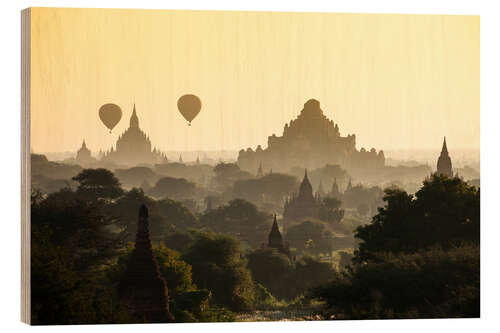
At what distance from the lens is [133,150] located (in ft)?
40.7

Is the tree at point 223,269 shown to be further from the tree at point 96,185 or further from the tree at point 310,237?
the tree at point 96,185

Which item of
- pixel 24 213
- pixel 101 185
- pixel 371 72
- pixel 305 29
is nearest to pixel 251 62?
pixel 305 29

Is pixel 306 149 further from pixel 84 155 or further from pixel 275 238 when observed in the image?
pixel 84 155

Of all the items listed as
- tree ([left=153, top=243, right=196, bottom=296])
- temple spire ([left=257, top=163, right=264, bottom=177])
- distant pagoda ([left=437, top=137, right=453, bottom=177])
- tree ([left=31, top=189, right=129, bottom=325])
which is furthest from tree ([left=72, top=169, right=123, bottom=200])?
distant pagoda ([left=437, top=137, right=453, bottom=177])

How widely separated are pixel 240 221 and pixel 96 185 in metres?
2.01

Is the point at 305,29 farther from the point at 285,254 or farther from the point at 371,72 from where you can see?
the point at 285,254

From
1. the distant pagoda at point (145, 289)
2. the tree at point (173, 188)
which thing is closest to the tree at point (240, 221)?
the tree at point (173, 188)

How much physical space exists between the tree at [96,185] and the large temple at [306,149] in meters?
1.79

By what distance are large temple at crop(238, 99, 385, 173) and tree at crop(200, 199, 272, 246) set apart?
1.79 ft

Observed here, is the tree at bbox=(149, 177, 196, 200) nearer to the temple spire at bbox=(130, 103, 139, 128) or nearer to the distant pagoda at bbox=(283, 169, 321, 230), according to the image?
the temple spire at bbox=(130, 103, 139, 128)

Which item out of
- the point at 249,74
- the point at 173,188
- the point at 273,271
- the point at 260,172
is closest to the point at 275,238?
the point at 273,271

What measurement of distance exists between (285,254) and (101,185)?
2.68m

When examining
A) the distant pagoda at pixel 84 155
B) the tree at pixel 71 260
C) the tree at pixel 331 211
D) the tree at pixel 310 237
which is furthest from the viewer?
the tree at pixel 331 211

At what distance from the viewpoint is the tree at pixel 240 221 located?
41.2 ft
